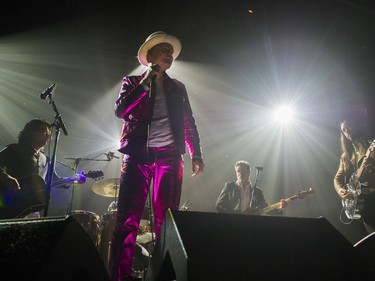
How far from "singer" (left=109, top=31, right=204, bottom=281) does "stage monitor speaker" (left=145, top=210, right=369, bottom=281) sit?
0.88 m

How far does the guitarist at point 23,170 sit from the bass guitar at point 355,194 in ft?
14.9

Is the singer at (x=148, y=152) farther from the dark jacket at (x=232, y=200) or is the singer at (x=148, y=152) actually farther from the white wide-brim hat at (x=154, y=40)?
the dark jacket at (x=232, y=200)

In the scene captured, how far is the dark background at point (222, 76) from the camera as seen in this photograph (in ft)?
20.6

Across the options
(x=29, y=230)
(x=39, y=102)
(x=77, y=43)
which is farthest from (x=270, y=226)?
(x=39, y=102)

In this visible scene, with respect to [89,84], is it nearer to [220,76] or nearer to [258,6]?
[220,76]

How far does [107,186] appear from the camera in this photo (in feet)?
22.2

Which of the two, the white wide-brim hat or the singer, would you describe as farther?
the white wide-brim hat

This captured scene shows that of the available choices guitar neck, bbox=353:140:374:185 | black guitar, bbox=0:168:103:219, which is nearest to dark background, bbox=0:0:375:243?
guitar neck, bbox=353:140:374:185

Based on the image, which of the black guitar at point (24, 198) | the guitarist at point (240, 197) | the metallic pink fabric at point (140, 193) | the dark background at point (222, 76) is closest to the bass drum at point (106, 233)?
the black guitar at point (24, 198)

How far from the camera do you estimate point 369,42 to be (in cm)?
591

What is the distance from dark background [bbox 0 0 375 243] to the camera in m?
6.29

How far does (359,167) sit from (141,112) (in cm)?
407

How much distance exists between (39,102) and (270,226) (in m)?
9.16

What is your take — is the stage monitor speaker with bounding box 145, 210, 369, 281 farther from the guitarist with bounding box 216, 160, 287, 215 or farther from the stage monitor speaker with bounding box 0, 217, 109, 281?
the guitarist with bounding box 216, 160, 287, 215
